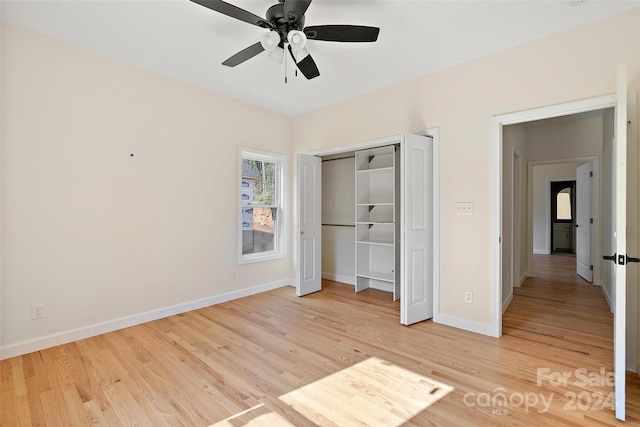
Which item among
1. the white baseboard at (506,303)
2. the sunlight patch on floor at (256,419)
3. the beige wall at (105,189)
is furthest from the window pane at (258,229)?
the white baseboard at (506,303)

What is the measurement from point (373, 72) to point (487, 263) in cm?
249

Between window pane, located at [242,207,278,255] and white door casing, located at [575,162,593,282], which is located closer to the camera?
window pane, located at [242,207,278,255]

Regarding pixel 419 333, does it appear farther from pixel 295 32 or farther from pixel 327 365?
pixel 295 32

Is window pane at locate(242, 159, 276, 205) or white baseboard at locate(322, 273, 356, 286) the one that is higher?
window pane at locate(242, 159, 276, 205)

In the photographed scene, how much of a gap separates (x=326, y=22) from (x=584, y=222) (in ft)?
20.2

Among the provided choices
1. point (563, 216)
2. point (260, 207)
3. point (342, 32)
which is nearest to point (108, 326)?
point (260, 207)

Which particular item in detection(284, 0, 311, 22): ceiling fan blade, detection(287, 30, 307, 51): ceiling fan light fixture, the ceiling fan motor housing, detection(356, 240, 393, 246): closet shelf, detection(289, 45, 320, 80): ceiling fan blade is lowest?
detection(356, 240, 393, 246): closet shelf

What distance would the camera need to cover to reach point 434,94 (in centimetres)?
339

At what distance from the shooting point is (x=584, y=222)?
5.59 metres

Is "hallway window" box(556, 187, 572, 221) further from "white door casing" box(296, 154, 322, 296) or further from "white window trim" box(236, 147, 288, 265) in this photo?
"white window trim" box(236, 147, 288, 265)

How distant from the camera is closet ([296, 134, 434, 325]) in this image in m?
3.28

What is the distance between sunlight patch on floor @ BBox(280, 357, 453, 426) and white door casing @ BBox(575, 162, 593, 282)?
16.5ft

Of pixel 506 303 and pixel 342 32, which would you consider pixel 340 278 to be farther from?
pixel 342 32

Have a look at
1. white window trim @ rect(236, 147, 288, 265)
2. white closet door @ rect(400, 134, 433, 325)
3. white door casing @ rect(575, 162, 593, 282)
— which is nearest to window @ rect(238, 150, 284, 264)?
white window trim @ rect(236, 147, 288, 265)
